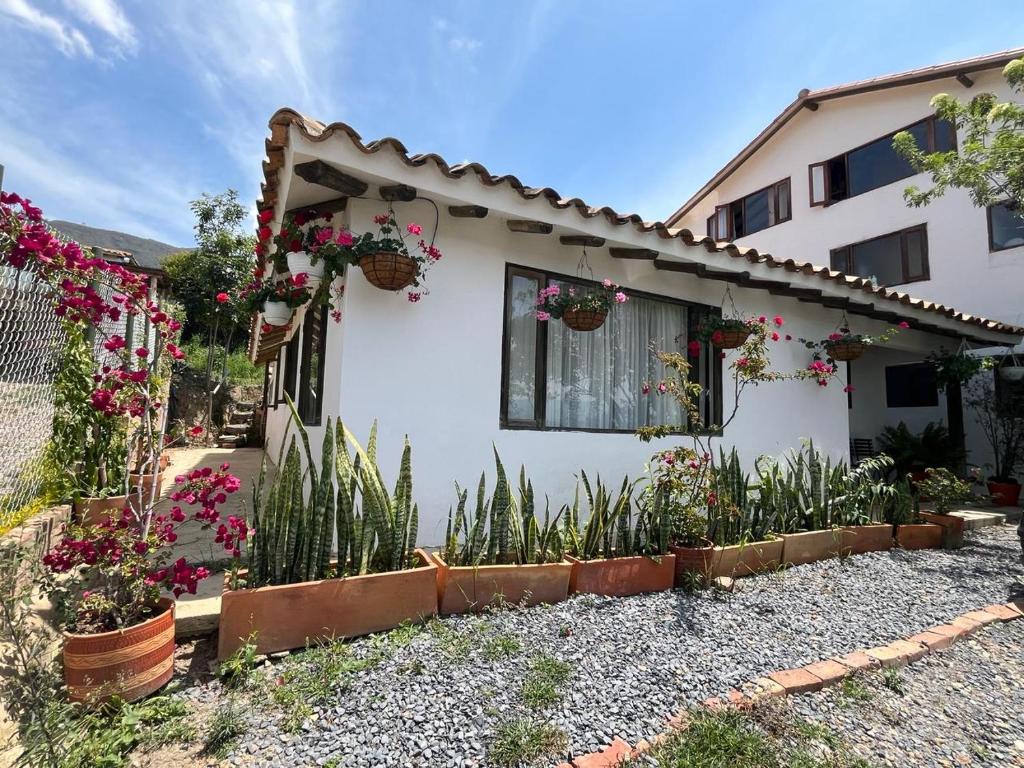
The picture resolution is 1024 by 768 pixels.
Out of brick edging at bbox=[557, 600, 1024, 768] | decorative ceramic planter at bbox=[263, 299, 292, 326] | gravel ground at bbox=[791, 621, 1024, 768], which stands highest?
decorative ceramic planter at bbox=[263, 299, 292, 326]

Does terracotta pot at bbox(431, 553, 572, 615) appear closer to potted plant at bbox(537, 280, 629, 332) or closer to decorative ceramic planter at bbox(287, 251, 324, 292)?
potted plant at bbox(537, 280, 629, 332)

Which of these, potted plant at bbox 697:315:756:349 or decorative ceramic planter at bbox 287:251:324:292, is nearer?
decorative ceramic planter at bbox 287:251:324:292

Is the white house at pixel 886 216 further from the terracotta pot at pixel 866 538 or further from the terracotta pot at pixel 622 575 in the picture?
the terracotta pot at pixel 622 575

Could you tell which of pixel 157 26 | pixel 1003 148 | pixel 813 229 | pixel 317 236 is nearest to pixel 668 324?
pixel 317 236

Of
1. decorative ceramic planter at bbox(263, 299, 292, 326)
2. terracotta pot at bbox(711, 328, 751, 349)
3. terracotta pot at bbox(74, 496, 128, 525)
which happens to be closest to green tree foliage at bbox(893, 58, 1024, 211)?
terracotta pot at bbox(711, 328, 751, 349)

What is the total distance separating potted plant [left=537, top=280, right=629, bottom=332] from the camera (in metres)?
4.45

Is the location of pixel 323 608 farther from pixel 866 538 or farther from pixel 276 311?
pixel 866 538

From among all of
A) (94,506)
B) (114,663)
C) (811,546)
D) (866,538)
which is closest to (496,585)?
(114,663)

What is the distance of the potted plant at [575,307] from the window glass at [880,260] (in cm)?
1049

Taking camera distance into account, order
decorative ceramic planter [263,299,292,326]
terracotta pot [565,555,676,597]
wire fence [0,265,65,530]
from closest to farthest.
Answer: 1. wire fence [0,265,65,530]
2. terracotta pot [565,555,676,597]
3. decorative ceramic planter [263,299,292,326]

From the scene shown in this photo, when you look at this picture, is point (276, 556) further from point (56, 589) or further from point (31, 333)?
point (31, 333)

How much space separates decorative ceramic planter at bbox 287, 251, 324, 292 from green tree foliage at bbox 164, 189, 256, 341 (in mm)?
12763

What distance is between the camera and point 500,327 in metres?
4.37

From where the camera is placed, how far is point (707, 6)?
261 inches
